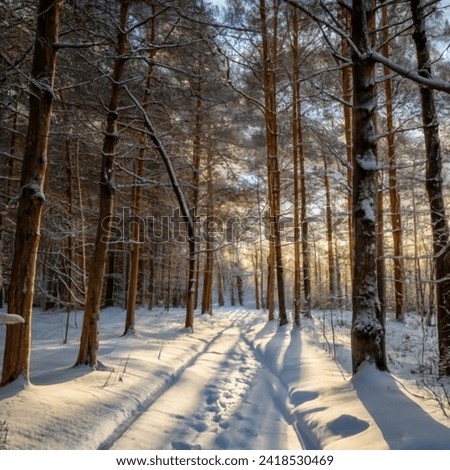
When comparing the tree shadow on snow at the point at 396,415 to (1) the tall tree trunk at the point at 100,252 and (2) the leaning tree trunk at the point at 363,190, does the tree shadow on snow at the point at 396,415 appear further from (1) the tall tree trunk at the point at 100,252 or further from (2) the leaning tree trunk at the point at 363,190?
(1) the tall tree trunk at the point at 100,252

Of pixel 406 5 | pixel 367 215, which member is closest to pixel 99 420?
pixel 367 215

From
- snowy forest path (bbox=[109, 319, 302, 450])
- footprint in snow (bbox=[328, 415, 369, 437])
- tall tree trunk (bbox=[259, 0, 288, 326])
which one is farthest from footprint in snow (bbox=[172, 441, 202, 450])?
tall tree trunk (bbox=[259, 0, 288, 326])

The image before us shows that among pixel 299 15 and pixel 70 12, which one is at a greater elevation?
pixel 299 15

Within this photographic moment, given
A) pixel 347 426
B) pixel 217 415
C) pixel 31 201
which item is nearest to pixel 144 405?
pixel 217 415

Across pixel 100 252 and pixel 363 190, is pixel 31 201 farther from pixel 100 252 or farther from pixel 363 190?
pixel 363 190

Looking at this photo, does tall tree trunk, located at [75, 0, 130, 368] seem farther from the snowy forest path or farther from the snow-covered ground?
the snowy forest path

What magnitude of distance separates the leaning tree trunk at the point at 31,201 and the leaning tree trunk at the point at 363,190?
4042mm

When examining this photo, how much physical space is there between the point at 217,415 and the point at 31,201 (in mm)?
3375

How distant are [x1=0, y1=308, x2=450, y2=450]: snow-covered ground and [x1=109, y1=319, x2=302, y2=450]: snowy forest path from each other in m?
0.01

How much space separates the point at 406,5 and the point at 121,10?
6.42 meters

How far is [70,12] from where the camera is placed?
5.41 meters

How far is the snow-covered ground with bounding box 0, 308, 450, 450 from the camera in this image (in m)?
2.93

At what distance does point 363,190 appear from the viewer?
182 inches

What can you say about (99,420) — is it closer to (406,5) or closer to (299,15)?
(406,5)
